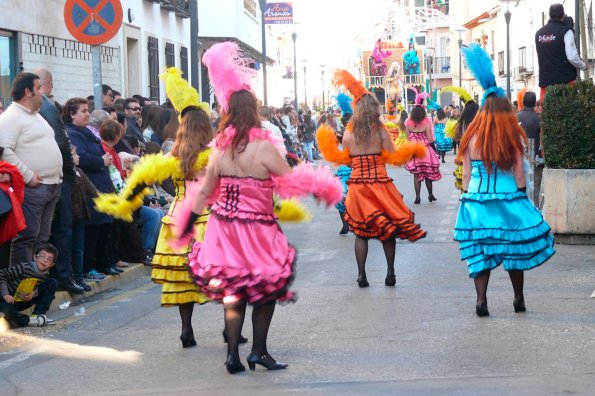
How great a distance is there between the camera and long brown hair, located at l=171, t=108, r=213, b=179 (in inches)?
327

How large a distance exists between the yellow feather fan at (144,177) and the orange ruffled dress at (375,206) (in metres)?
3.25

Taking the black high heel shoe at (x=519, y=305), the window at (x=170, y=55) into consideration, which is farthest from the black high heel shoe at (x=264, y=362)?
the window at (x=170, y=55)

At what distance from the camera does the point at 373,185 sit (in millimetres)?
11547

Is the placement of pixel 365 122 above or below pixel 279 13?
below

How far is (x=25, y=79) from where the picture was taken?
32.9 feet

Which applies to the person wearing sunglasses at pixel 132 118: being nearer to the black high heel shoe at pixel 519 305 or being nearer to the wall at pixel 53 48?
the wall at pixel 53 48

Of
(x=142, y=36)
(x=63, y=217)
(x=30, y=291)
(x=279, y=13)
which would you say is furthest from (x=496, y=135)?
(x=279, y=13)

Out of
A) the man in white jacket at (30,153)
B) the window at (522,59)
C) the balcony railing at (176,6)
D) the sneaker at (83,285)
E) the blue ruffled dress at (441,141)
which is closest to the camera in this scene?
the man in white jacket at (30,153)

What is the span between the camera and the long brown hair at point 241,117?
739 cm

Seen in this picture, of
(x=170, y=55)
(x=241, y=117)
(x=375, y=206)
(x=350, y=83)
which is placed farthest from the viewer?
(x=170, y=55)

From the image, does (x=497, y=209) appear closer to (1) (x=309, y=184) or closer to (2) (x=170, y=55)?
(1) (x=309, y=184)

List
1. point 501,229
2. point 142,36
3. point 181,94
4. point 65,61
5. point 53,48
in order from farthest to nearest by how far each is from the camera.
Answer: point 142,36 < point 65,61 < point 53,48 < point 501,229 < point 181,94

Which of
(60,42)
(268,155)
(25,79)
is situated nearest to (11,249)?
(25,79)

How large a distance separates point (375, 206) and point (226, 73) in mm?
4185
